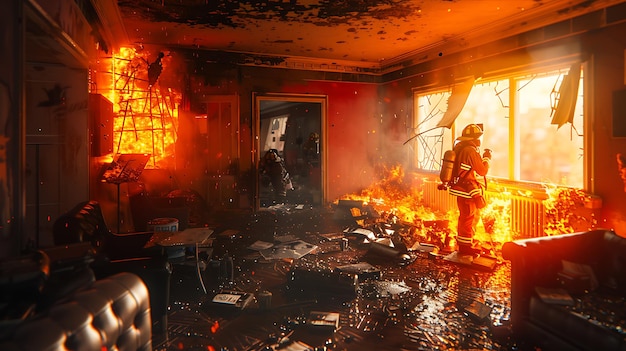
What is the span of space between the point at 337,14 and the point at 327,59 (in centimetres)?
349

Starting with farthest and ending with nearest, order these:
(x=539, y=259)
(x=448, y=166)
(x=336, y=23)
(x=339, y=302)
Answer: (x=336, y=23) < (x=448, y=166) < (x=339, y=302) < (x=539, y=259)

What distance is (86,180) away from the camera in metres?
4.90

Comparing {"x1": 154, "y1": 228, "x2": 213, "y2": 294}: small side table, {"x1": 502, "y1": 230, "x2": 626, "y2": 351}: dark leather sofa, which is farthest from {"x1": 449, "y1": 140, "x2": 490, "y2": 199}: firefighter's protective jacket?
{"x1": 154, "y1": 228, "x2": 213, "y2": 294}: small side table

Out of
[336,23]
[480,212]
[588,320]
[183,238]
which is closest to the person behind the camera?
[588,320]

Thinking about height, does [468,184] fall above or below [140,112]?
below

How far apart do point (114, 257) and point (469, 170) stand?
493cm

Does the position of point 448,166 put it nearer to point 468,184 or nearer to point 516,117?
point 468,184

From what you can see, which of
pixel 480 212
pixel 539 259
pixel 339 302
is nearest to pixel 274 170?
pixel 480 212

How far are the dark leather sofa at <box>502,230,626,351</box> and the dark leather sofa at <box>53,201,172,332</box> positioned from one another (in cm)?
317

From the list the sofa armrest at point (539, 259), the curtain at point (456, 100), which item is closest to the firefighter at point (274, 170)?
the curtain at point (456, 100)

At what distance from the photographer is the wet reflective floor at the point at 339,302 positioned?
346 cm

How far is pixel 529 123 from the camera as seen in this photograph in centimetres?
716

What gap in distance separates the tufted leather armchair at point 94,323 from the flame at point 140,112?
663 cm

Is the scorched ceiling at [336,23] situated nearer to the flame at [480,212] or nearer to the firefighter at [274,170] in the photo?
the firefighter at [274,170]
